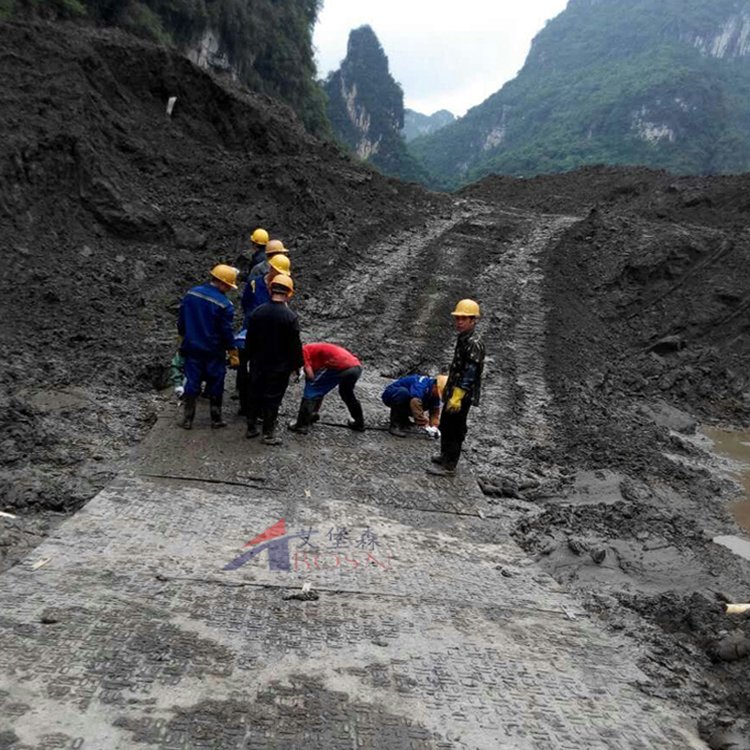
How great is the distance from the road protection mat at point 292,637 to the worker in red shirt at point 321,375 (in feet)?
4.43

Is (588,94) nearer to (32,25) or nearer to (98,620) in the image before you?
(32,25)

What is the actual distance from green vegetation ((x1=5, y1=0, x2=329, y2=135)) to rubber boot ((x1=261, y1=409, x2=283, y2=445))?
49.1 ft

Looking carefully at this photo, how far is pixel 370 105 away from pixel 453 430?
87.4 m

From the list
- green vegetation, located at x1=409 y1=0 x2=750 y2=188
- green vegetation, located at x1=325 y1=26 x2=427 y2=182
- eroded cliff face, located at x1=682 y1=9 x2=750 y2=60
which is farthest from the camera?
eroded cliff face, located at x1=682 y1=9 x2=750 y2=60

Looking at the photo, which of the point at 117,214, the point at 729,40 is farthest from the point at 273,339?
the point at 729,40

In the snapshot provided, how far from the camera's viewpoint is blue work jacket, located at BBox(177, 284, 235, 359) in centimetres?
552

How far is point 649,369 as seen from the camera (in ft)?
37.2

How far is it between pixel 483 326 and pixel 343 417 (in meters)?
5.12

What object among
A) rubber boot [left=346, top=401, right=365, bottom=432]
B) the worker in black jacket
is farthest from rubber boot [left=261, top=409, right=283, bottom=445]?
rubber boot [left=346, top=401, right=365, bottom=432]

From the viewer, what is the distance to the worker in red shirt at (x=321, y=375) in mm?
6125

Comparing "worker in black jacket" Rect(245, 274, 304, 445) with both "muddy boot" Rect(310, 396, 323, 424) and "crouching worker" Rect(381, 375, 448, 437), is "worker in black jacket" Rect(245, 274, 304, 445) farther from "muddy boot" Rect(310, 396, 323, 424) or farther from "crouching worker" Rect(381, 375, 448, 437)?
"crouching worker" Rect(381, 375, 448, 437)

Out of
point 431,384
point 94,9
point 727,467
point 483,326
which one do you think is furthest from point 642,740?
point 94,9

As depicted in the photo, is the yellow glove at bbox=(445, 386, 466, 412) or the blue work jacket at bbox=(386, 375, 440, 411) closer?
the yellow glove at bbox=(445, 386, 466, 412)

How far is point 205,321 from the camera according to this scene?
18.2 ft
